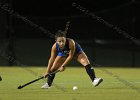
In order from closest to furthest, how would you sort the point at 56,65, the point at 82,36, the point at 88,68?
1. the point at 88,68
2. the point at 56,65
3. the point at 82,36

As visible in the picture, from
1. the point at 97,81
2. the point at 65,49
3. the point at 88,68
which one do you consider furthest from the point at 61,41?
the point at 97,81

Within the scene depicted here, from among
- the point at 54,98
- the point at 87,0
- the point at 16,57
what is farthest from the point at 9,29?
the point at 54,98

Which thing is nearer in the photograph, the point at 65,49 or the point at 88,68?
the point at 65,49

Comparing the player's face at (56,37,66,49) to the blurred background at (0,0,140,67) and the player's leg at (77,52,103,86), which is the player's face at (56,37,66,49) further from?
the blurred background at (0,0,140,67)

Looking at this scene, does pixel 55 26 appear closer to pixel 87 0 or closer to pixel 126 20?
→ pixel 126 20

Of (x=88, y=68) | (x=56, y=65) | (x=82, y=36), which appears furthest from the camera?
(x=82, y=36)

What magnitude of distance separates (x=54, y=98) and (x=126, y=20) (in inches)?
592

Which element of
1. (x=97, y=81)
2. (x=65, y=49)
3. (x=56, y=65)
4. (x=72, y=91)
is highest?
(x=65, y=49)

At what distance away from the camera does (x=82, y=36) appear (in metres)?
27.3

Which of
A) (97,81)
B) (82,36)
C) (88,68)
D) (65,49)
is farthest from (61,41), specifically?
(82,36)

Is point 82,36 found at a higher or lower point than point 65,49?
lower

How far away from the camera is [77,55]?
596 inches

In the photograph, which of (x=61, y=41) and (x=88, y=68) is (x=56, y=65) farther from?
(x=61, y=41)

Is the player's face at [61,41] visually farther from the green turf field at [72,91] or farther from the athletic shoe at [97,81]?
the athletic shoe at [97,81]
